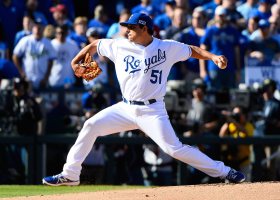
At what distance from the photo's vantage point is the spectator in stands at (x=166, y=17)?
49.8 feet

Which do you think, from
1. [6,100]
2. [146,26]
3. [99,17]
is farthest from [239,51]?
[146,26]

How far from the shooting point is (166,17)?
50.0 feet

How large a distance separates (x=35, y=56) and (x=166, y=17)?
2297 millimetres

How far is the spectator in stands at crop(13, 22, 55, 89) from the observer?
574 inches

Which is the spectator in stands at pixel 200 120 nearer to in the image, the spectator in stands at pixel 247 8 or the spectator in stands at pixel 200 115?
the spectator in stands at pixel 200 115

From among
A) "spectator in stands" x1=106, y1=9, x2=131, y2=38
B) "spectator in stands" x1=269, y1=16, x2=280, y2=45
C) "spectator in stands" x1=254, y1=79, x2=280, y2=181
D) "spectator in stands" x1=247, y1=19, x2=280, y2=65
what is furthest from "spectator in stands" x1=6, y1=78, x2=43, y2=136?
"spectator in stands" x1=269, y1=16, x2=280, y2=45

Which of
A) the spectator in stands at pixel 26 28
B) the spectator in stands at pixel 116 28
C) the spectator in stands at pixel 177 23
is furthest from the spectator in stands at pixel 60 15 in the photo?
the spectator in stands at pixel 177 23

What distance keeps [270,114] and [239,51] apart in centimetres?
156

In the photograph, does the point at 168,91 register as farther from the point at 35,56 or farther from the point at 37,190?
the point at 37,190

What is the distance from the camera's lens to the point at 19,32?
1513 cm

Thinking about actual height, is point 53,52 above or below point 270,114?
above

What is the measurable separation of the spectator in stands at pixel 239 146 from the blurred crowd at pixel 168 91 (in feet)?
0.05

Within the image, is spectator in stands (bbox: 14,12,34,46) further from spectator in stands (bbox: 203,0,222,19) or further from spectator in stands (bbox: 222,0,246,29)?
spectator in stands (bbox: 222,0,246,29)

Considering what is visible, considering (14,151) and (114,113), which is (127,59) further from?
(14,151)
